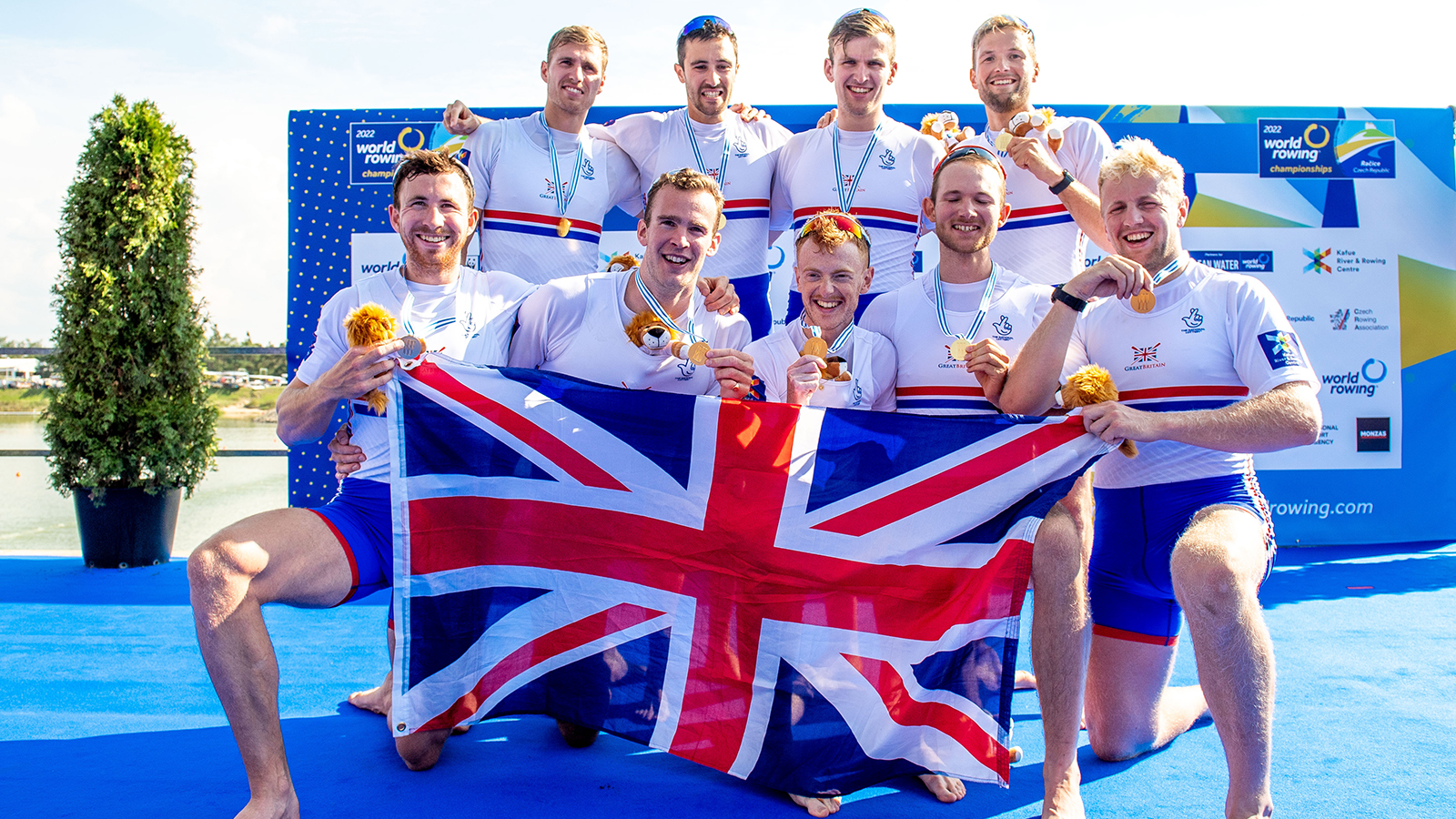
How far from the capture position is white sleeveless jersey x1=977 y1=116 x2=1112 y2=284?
13.3 ft

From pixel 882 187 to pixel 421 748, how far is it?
2.98 meters

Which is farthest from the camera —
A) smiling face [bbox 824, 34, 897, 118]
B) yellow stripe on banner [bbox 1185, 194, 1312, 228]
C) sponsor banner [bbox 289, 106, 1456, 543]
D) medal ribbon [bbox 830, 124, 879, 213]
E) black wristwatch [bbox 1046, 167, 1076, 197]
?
yellow stripe on banner [bbox 1185, 194, 1312, 228]

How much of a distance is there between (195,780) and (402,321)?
5.27ft

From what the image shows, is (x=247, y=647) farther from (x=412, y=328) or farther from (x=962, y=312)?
(x=962, y=312)

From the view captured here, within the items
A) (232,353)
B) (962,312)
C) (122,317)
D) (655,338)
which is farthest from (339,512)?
(232,353)

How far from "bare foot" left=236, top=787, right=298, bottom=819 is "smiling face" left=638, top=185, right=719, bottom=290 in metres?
1.95

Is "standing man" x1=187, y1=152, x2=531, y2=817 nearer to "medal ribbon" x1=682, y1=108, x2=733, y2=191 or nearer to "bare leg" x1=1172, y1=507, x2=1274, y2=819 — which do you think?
"medal ribbon" x1=682, y1=108, x2=733, y2=191

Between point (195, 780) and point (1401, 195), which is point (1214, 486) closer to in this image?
point (195, 780)

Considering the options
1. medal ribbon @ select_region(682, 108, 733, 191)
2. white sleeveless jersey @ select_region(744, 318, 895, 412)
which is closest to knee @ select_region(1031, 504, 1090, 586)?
white sleeveless jersey @ select_region(744, 318, 895, 412)

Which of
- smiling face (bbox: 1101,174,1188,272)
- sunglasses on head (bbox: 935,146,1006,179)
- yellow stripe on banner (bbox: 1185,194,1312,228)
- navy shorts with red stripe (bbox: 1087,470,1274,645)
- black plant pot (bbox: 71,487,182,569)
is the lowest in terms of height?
black plant pot (bbox: 71,487,182,569)

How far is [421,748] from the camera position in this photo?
2719mm

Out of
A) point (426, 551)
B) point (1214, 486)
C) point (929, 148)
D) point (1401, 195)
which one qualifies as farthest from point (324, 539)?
point (1401, 195)

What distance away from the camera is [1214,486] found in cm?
265

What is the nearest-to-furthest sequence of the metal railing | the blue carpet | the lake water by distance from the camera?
the blue carpet
the lake water
the metal railing
